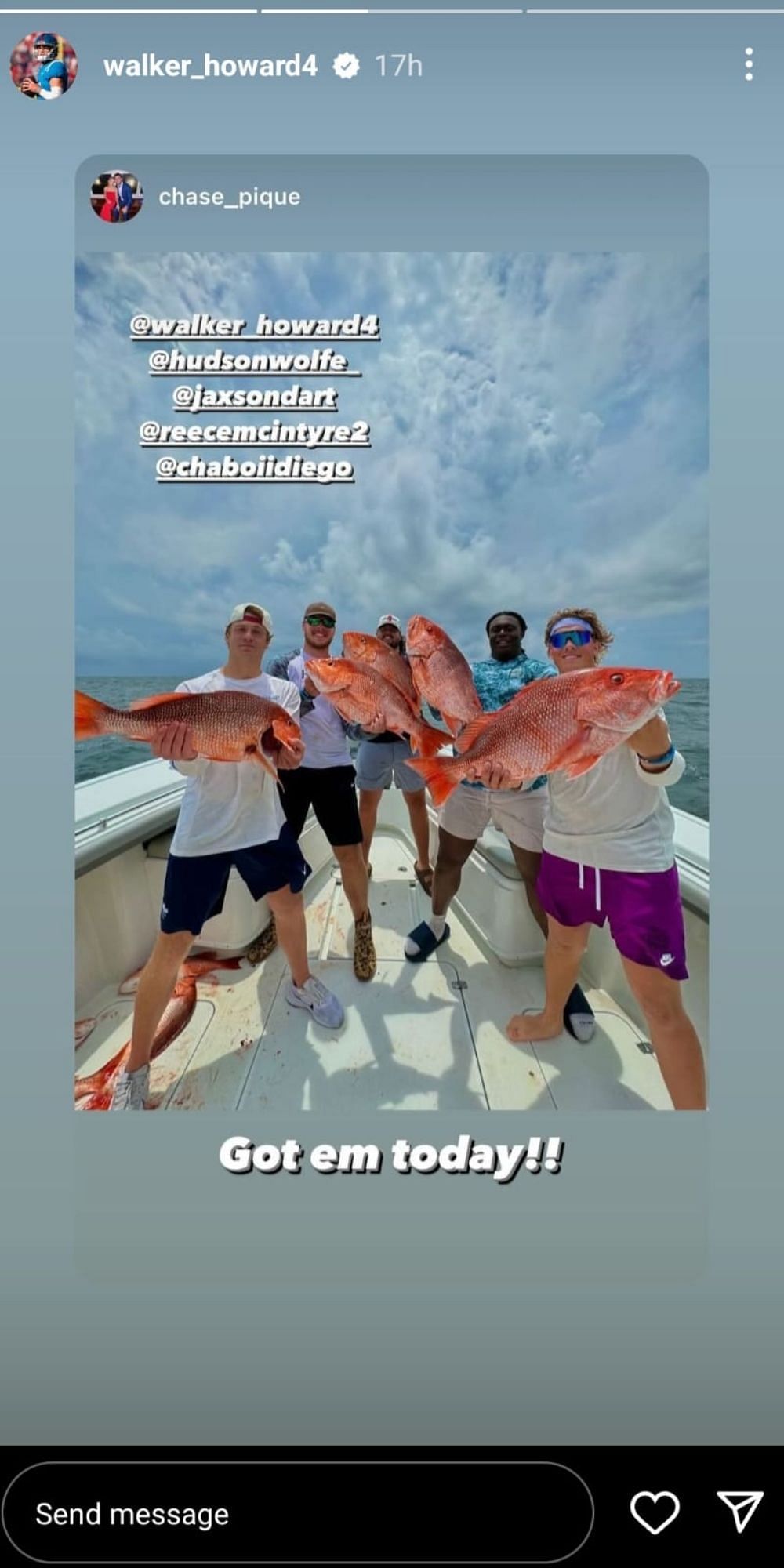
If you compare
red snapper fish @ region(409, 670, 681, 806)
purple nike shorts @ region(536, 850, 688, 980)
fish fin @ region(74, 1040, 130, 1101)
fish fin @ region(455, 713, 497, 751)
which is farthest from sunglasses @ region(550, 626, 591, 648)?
fish fin @ region(74, 1040, 130, 1101)

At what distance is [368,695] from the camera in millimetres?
1984

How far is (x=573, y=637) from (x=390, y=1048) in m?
1.70

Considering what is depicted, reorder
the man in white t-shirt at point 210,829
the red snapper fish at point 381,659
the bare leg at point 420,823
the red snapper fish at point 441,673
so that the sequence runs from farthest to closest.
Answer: the bare leg at point 420,823, the red snapper fish at point 381,659, the red snapper fish at point 441,673, the man in white t-shirt at point 210,829

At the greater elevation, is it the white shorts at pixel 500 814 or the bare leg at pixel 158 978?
the white shorts at pixel 500 814

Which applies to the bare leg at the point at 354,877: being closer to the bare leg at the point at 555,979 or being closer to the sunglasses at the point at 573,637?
the bare leg at the point at 555,979

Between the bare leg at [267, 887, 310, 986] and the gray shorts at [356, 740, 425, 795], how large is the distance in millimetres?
1134

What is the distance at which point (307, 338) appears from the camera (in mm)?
1143

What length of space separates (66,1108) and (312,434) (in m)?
1.61

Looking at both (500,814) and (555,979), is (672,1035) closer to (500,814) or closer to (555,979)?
(555,979)

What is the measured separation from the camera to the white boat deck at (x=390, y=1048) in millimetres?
1743

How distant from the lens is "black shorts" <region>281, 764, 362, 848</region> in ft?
8.10
